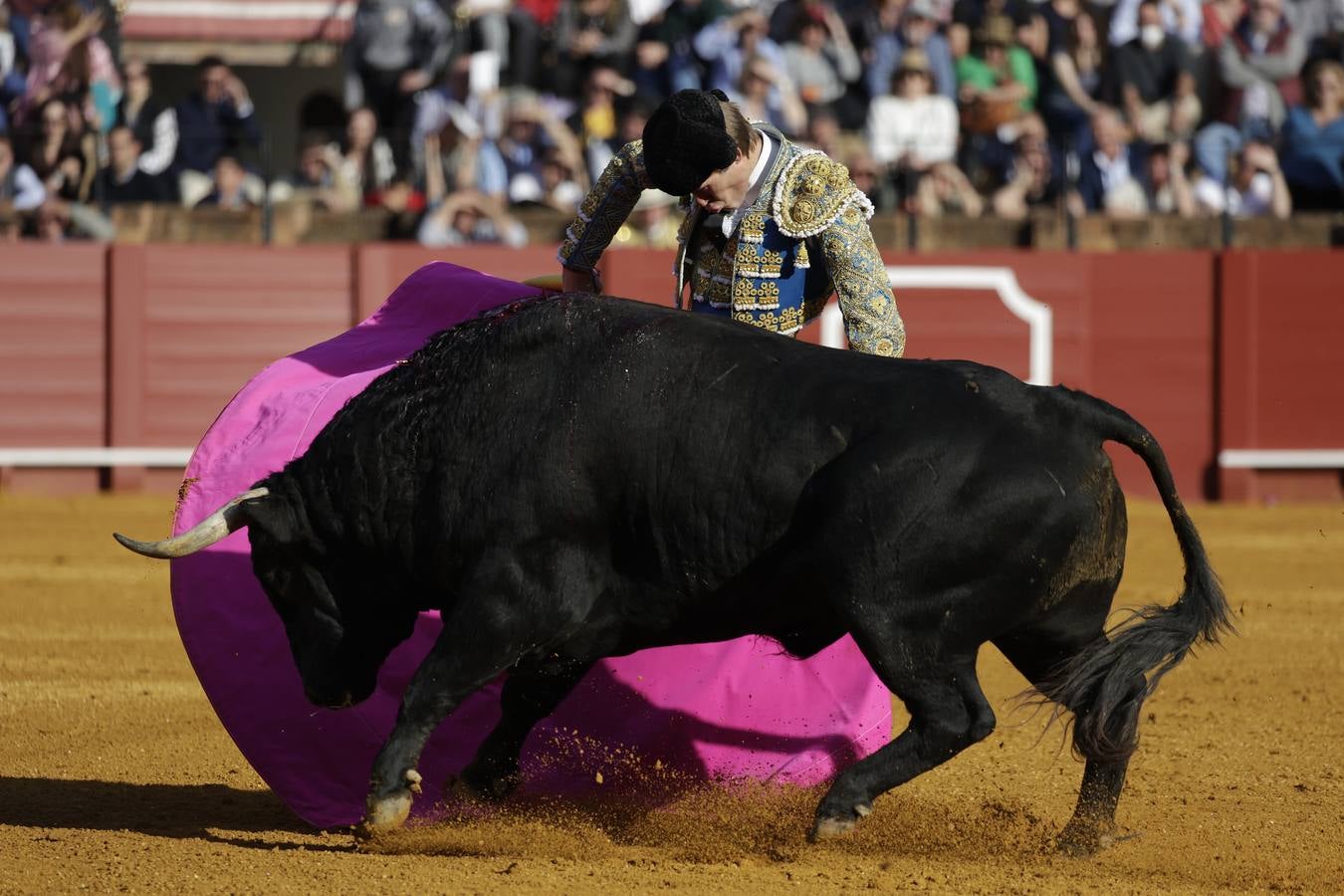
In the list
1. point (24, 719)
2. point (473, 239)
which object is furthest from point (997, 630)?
point (473, 239)

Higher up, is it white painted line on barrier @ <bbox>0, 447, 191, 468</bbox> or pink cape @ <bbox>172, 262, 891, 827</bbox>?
pink cape @ <bbox>172, 262, 891, 827</bbox>

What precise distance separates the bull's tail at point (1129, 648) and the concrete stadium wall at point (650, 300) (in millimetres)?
5931

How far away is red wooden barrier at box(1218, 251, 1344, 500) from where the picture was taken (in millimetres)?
9453

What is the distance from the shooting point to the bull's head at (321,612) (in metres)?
3.22

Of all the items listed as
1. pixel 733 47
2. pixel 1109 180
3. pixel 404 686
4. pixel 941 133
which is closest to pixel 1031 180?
pixel 1109 180

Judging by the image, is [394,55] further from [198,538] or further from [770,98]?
[198,538]

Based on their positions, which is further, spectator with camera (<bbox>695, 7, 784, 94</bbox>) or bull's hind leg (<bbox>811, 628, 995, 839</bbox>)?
spectator with camera (<bbox>695, 7, 784, 94</bbox>)

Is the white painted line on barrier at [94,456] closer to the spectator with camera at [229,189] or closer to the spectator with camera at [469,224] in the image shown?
the spectator with camera at [229,189]

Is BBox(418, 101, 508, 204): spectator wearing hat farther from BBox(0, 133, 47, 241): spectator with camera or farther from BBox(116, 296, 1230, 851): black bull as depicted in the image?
BBox(116, 296, 1230, 851): black bull

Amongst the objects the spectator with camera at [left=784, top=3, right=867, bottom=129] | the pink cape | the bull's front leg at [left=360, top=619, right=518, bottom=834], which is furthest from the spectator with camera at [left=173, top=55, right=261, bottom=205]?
the bull's front leg at [left=360, top=619, right=518, bottom=834]

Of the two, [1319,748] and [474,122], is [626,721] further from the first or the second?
[474,122]

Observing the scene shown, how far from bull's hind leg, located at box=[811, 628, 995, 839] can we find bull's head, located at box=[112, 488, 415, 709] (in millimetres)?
821

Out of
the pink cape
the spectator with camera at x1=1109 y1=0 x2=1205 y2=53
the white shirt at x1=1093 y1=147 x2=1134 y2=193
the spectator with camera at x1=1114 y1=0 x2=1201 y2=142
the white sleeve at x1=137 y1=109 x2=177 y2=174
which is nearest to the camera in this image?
the pink cape

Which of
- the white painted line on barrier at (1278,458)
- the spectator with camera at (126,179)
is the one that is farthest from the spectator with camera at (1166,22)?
the spectator with camera at (126,179)
